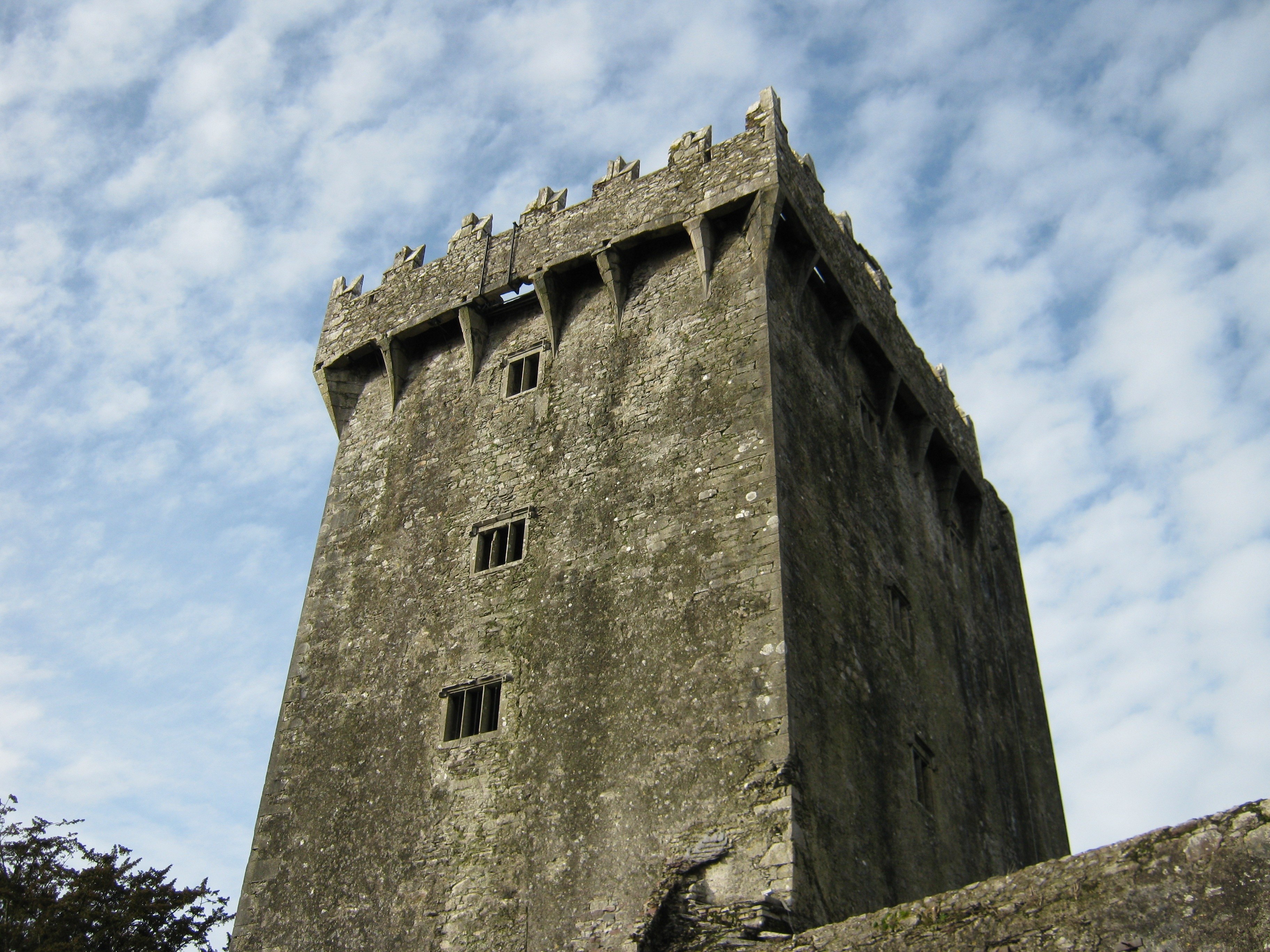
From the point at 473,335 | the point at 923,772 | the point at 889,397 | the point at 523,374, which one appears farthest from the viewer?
the point at 889,397

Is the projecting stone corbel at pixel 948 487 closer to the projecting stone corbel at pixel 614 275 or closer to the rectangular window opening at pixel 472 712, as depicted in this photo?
the projecting stone corbel at pixel 614 275

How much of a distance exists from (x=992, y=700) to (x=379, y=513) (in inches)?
443

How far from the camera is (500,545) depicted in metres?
16.9

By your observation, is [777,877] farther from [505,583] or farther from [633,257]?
[633,257]

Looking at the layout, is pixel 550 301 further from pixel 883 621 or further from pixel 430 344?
pixel 883 621

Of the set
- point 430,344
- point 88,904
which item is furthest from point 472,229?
point 88,904

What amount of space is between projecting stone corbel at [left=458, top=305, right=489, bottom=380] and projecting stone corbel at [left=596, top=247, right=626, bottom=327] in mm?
2463

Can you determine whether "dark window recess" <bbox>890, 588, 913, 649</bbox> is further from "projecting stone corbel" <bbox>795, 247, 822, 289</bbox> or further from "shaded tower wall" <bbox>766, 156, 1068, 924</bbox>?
"projecting stone corbel" <bbox>795, 247, 822, 289</bbox>

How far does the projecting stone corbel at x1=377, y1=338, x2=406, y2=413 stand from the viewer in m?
20.2

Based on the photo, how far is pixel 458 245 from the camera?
2081 cm

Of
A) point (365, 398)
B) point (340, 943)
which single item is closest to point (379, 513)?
point (365, 398)

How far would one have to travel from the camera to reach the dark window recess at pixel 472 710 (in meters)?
15.2

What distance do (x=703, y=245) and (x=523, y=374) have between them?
360 cm

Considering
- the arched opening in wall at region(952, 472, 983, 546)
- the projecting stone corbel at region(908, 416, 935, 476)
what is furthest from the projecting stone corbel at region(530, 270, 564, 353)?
the arched opening in wall at region(952, 472, 983, 546)
